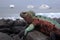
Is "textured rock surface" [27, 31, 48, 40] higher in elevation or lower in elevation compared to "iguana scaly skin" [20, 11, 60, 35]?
lower

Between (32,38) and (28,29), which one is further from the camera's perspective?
(28,29)

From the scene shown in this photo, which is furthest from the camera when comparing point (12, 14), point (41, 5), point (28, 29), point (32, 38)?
point (12, 14)

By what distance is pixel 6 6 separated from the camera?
1.82 metres

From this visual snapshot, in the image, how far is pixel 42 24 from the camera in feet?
3.25

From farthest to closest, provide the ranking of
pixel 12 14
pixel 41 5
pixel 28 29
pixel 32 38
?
pixel 12 14 < pixel 41 5 < pixel 28 29 < pixel 32 38

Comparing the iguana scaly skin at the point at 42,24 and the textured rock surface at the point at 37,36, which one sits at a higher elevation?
the iguana scaly skin at the point at 42,24

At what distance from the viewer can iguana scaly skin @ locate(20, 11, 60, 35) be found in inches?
36.5

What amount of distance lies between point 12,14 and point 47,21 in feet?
3.18

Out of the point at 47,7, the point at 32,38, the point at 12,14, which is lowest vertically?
the point at 12,14

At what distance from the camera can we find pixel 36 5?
177cm

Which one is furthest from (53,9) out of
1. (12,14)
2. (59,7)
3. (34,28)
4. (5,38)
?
(5,38)

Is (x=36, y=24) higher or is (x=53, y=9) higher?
(x=36, y=24)

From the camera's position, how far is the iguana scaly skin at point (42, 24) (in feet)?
3.04

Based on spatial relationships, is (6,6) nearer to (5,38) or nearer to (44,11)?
(44,11)
